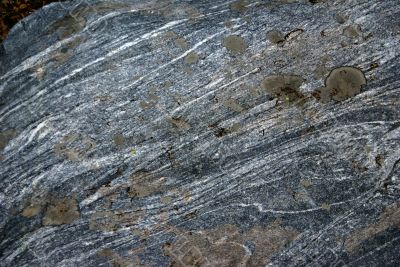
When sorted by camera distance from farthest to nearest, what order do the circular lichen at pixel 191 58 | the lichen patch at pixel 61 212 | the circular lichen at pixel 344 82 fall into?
the circular lichen at pixel 191 58
the circular lichen at pixel 344 82
the lichen patch at pixel 61 212

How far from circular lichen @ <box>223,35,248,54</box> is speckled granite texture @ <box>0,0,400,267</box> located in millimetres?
18

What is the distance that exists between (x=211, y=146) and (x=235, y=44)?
129 cm

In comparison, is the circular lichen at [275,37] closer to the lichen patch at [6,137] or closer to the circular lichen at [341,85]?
the circular lichen at [341,85]

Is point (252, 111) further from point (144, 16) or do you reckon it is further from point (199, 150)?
point (144, 16)

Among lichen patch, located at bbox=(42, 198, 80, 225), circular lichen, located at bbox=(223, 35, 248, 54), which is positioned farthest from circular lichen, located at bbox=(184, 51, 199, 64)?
lichen patch, located at bbox=(42, 198, 80, 225)

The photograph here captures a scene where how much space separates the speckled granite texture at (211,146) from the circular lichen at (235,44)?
2 centimetres

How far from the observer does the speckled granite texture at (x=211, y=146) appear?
4531 mm

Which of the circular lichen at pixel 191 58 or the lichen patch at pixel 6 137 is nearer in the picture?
the lichen patch at pixel 6 137

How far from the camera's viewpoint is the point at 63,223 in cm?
449

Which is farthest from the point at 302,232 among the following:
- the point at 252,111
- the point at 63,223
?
the point at 63,223

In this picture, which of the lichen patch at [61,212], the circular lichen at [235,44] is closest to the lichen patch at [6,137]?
the lichen patch at [61,212]

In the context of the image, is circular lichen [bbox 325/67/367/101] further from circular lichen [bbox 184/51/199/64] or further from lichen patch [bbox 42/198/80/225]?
lichen patch [bbox 42/198/80/225]

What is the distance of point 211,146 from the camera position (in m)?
4.69

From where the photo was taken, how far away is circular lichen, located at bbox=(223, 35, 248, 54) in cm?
495
